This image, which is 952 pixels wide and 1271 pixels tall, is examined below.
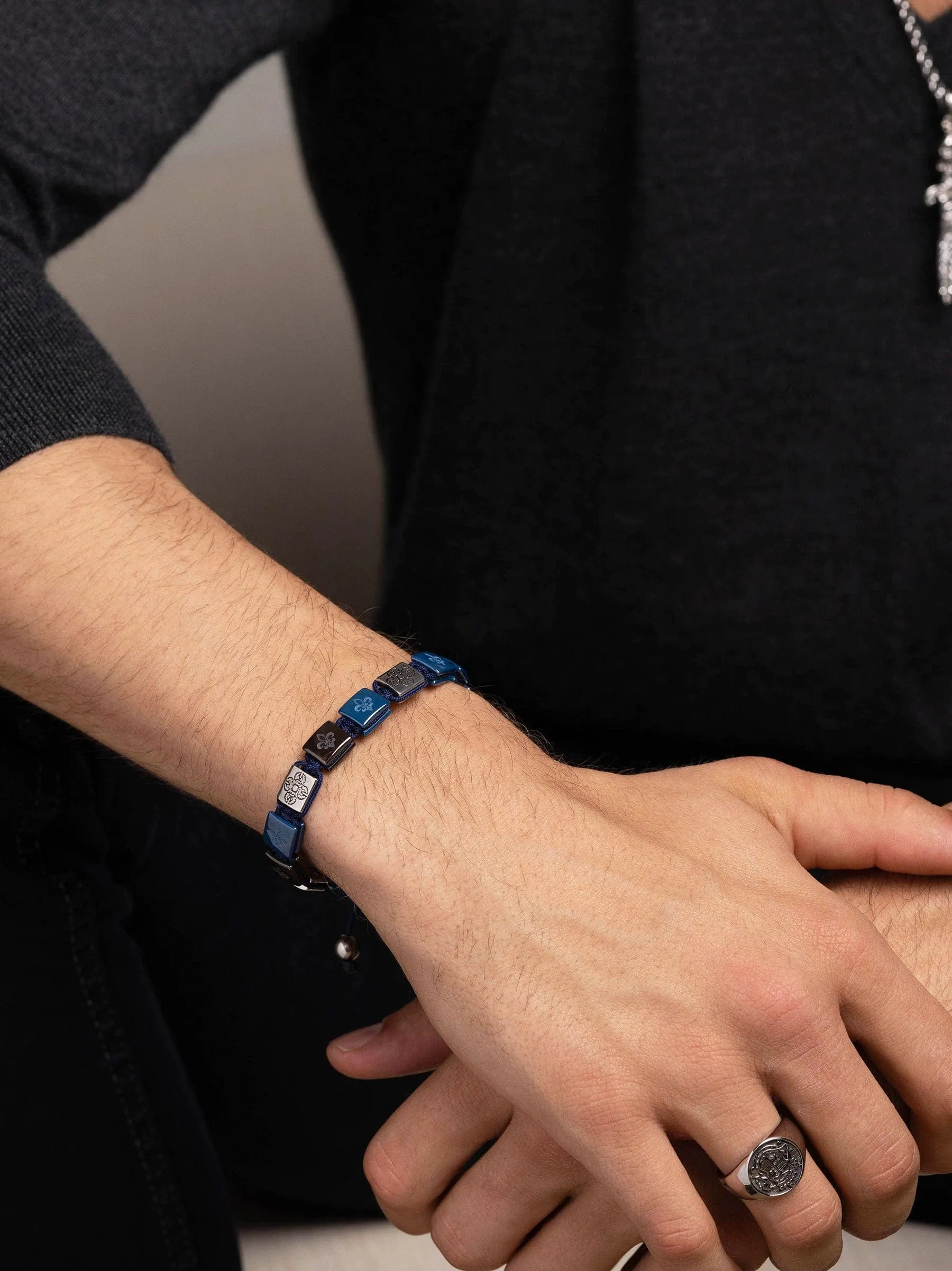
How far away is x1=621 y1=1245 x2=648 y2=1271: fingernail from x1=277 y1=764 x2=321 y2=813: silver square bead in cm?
34

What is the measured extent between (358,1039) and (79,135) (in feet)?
2.27

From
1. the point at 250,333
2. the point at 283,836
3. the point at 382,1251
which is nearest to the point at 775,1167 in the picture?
the point at 283,836

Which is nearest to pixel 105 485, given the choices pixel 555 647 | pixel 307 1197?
pixel 555 647

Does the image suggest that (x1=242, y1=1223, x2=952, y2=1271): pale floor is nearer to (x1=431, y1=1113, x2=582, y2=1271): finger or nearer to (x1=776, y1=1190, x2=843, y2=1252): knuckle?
(x1=431, y1=1113, x2=582, y2=1271): finger

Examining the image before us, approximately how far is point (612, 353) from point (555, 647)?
0.89ft

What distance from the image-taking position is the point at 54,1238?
707 mm

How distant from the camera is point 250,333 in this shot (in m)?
1.62

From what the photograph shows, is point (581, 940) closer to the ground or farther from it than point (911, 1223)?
farther from it

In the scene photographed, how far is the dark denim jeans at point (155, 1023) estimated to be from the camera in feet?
2.30

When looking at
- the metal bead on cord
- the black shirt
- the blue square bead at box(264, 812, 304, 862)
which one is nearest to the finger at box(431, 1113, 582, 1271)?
the blue square bead at box(264, 812, 304, 862)

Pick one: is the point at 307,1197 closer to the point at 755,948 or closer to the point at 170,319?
the point at 755,948

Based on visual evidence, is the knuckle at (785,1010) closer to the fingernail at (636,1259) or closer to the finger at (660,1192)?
the finger at (660,1192)

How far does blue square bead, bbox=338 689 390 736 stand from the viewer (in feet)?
2.00

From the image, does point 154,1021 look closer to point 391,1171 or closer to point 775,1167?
point 391,1171
